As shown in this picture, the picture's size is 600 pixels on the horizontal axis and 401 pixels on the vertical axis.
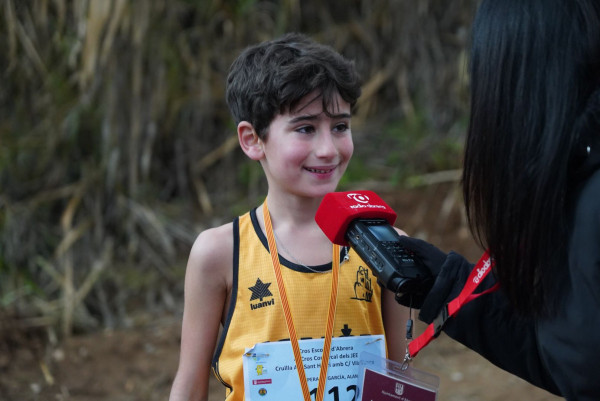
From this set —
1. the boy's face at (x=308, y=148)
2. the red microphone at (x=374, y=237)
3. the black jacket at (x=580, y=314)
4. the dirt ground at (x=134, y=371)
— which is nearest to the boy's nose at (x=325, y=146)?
the boy's face at (x=308, y=148)

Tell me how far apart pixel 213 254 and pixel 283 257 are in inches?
7.6

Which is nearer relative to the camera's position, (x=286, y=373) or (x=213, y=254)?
(x=286, y=373)

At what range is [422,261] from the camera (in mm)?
1823

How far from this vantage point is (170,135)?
5660 millimetres

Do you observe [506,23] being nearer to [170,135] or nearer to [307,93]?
[307,93]

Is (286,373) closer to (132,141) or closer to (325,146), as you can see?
(325,146)

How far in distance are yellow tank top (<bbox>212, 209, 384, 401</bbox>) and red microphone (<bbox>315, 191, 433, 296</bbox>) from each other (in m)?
0.21

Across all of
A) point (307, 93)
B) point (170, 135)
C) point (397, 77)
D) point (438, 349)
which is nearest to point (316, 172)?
point (307, 93)

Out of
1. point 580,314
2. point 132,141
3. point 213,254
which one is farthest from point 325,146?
point 132,141

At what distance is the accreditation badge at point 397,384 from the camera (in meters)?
1.79

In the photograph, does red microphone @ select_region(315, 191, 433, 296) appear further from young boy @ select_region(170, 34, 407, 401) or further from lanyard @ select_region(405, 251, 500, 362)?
young boy @ select_region(170, 34, 407, 401)

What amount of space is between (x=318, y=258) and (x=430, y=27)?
4.68 m

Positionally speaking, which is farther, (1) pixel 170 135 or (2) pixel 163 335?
(1) pixel 170 135

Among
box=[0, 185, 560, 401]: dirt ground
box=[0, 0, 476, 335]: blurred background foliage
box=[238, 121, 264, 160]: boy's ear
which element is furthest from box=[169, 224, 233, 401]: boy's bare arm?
box=[0, 0, 476, 335]: blurred background foliage
